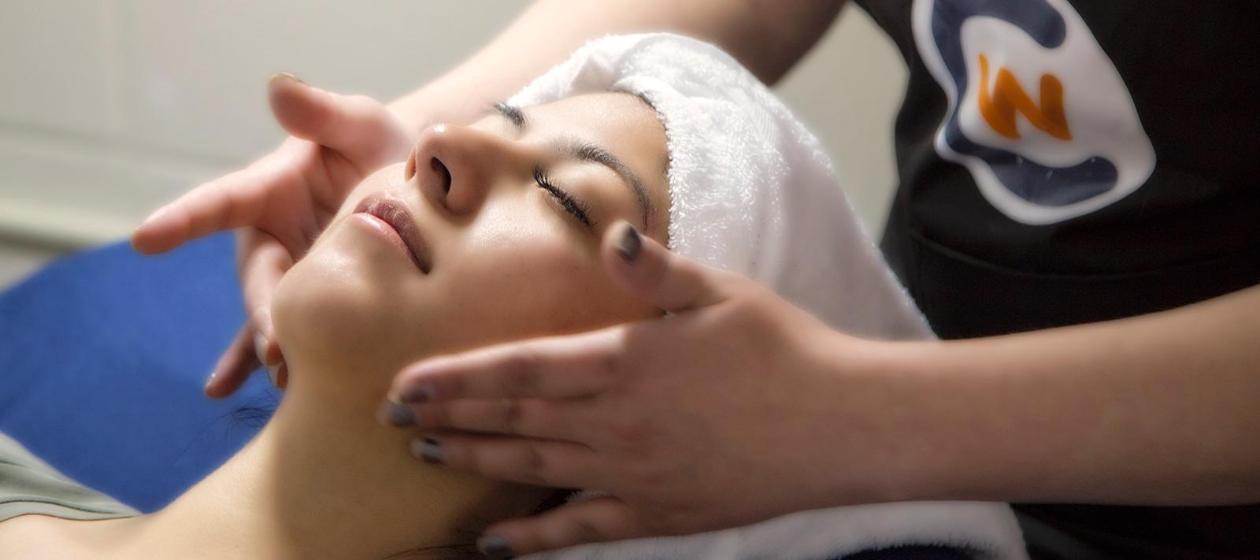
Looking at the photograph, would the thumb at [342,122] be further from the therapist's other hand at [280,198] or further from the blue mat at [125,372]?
the blue mat at [125,372]

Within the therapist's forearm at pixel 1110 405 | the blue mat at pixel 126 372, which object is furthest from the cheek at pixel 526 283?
the blue mat at pixel 126 372

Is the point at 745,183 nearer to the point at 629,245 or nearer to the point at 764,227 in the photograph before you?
the point at 764,227

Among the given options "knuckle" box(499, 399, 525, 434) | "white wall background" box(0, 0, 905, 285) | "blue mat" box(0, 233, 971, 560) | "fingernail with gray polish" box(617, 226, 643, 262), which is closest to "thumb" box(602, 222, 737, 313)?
"fingernail with gray polish" box(617, 226, 643, 262)

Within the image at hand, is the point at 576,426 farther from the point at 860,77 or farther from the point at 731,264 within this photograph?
the point at 860,77

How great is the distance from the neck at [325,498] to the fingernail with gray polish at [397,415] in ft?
0.24

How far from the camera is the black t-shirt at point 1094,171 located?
727mm

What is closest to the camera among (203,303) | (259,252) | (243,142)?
(259,252)

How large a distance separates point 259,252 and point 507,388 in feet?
1.47

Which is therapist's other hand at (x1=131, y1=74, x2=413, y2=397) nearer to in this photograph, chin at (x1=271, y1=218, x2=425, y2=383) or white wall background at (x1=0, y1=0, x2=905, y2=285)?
chin at (x1=271, y1=218, x2=425, y2=383)

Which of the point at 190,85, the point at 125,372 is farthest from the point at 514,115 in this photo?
the point at 190,85

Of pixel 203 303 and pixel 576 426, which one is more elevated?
pixel 576 426

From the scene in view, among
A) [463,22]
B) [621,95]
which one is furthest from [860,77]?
[621,95]

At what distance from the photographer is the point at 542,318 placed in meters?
0.70

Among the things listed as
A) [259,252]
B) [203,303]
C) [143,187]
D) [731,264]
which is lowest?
[143,187]
